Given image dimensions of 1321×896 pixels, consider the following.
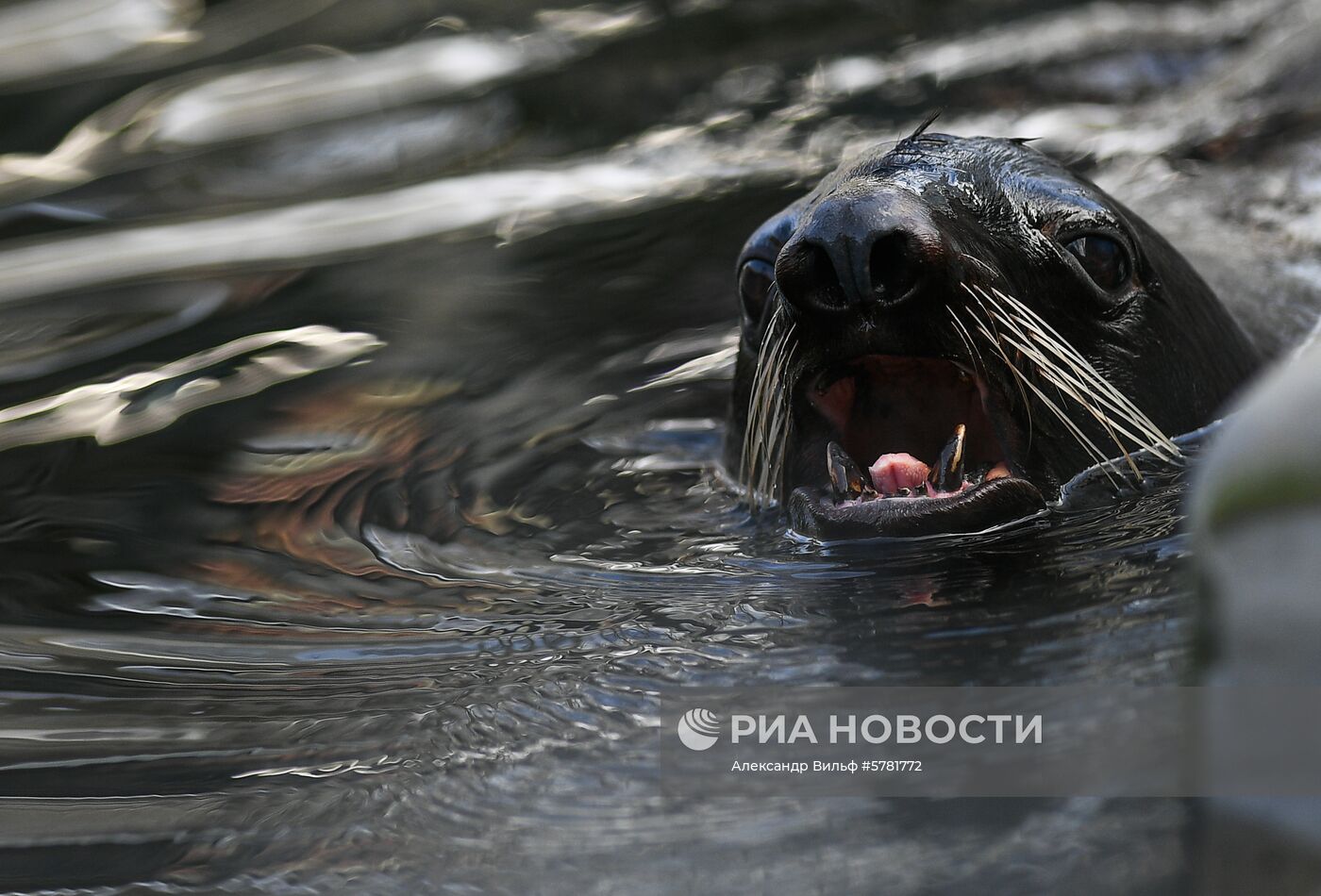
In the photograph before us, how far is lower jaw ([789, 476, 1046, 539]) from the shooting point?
11.0 ft

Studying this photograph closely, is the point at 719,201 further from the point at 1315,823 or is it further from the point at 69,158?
the point at 1315,823

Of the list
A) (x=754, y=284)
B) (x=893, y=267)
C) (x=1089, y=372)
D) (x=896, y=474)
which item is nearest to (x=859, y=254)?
(x=893, y=267)

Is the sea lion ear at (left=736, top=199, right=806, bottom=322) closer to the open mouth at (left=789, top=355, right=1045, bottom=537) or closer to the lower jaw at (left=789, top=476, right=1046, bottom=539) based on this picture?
the open mouth at (left=789, top=355, right=1045, bottom=537)

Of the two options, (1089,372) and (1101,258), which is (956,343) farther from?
(1101,258)

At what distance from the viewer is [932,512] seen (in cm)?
333

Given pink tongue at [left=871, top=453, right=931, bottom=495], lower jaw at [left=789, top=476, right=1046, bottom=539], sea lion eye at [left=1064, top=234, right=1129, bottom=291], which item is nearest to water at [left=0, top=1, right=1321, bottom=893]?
lower jaw at [left=789, top=476, right=1046, bottom=539]

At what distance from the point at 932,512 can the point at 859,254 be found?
0.51m

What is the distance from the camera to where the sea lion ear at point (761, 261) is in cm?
388

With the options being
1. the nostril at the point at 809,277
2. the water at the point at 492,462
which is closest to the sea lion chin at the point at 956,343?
the nostril at the point at 809,277

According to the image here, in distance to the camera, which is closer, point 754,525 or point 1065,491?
point 1065,491

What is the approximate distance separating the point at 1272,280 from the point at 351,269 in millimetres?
3167

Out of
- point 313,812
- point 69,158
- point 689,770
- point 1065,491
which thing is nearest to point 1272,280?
point 1065,491

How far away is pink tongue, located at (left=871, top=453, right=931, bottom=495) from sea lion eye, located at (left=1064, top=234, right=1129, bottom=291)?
62cm

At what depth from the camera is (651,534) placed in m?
3.84
